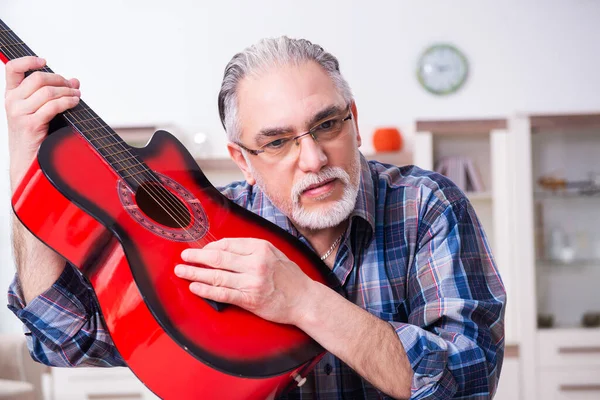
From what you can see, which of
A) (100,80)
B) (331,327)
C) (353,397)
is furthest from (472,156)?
(331,327)

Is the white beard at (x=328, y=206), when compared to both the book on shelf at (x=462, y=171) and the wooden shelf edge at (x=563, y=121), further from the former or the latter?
the wooden shelf edge at (x=563, y=121)

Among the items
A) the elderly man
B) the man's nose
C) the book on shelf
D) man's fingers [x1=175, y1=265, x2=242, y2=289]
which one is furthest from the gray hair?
the book on shelf

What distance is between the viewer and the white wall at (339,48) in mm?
4180

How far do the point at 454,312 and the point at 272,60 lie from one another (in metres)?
0.56

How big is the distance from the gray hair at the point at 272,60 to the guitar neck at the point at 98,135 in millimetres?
274

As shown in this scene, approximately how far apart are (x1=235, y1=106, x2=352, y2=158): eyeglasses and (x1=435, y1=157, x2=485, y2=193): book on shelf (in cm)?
271

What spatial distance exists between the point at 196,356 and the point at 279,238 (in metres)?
0.34

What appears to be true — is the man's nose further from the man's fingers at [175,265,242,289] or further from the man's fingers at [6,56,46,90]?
the man's fingers at [6,56,46,90]

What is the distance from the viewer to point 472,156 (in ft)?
12.8

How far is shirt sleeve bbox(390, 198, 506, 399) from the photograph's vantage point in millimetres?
978

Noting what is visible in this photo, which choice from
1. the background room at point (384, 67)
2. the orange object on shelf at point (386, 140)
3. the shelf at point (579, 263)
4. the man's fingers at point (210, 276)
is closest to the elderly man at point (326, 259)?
the man's fingers at point (210, 276)

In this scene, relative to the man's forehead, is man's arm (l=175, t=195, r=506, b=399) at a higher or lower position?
lower

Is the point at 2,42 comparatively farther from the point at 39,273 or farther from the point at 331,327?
the point at 331,327

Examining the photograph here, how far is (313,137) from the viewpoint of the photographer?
3.84 feet
